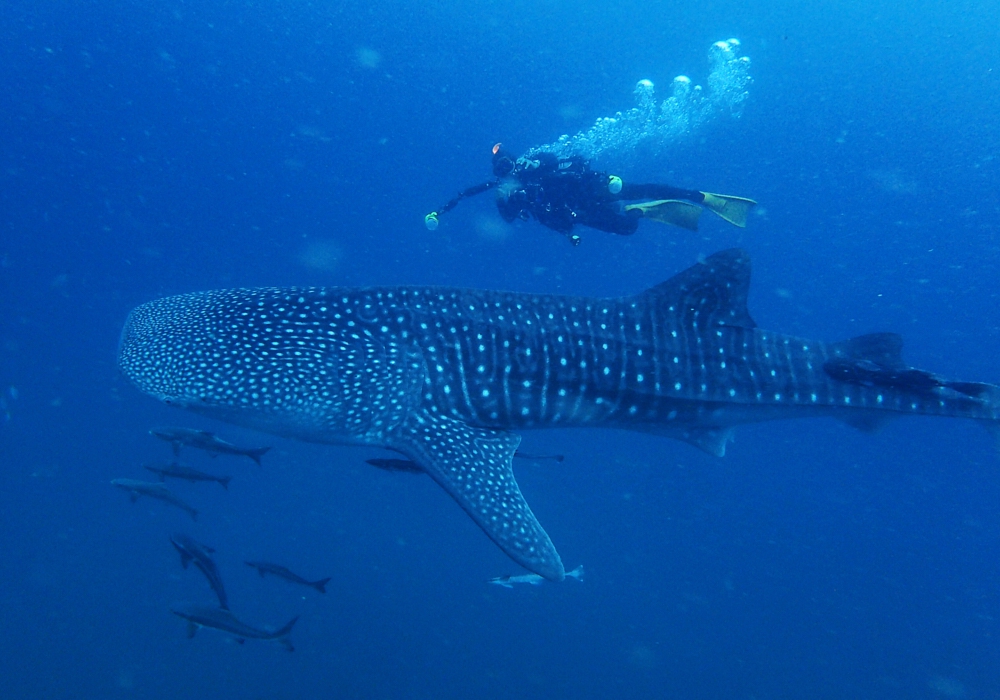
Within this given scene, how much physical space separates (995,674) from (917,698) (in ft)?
11.3

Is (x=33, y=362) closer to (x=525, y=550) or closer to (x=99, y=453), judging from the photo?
(x=99, y=453)

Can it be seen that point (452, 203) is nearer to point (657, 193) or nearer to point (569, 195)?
point (569, 195)

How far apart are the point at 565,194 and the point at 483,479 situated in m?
7.90

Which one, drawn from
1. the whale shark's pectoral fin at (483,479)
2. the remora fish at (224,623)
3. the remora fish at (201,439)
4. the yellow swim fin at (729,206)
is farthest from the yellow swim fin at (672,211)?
the remora fish at (224,623)

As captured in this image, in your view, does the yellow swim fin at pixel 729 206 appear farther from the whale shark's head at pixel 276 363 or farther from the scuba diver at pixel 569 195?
the whale shark's head at pixel 276 363

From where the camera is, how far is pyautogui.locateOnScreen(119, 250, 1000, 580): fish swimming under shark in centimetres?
516

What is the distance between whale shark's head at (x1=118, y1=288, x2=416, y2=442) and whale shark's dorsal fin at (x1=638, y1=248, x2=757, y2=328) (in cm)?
295

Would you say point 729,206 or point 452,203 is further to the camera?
point 452,203

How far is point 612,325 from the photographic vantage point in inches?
237

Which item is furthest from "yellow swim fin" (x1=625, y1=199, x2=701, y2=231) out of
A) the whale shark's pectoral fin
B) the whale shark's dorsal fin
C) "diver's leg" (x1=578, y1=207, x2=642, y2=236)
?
the whale shark's pectoral fin

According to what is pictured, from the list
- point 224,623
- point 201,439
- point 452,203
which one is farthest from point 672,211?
point 224,623

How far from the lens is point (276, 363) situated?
5238 mm

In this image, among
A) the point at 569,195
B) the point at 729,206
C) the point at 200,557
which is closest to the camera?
the point at 200,557

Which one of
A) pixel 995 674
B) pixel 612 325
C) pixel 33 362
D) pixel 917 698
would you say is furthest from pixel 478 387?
pixel 33 362
